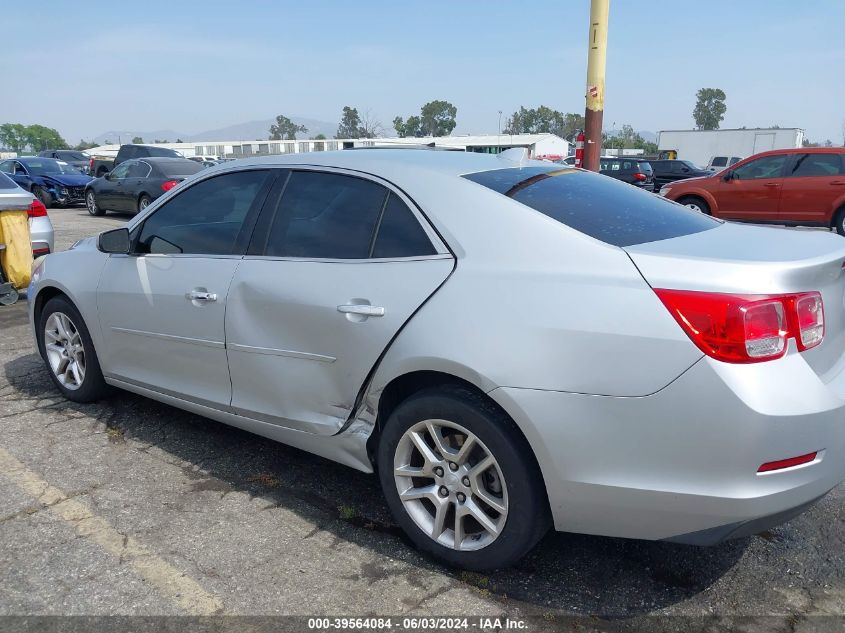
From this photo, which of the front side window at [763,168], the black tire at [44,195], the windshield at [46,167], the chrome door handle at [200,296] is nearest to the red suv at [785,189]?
the front side window at [763,168]

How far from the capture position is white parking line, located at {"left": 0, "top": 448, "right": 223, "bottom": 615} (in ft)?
8.59

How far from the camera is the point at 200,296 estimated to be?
3.46 meters

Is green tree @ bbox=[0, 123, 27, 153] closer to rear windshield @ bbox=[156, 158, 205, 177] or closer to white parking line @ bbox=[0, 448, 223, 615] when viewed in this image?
rear windshield @ bbox=[156, 158, 205, 177]

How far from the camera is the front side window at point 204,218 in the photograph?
3.55 m

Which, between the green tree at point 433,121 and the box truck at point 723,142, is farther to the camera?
the green tree at point 433,121

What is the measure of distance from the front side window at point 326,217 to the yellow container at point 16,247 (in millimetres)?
4786

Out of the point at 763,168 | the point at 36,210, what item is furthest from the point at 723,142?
the point at 36,210

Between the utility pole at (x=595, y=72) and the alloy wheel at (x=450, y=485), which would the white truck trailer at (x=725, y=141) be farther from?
the alloy wheel at (x=450, y=485)

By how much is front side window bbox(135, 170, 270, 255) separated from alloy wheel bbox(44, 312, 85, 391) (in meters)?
0.90

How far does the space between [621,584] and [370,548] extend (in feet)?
3.31

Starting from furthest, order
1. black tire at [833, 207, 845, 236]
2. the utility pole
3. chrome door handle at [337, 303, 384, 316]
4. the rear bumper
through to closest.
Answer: black tire at [833, 207, 845, 236]
the utility pole
chrome door handle at [337, 303, 384, 316]
the rear bumper

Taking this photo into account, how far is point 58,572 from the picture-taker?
2.78 m

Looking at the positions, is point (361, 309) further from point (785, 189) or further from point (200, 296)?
point (785, 189)

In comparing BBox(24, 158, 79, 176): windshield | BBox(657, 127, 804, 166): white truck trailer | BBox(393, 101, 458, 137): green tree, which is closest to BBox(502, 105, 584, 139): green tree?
BBox(393, 101, 458, 137): green tree
